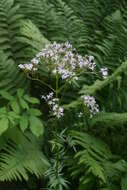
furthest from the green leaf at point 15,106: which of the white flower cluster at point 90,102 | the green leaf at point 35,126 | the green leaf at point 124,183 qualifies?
the green leaf at point 124,183

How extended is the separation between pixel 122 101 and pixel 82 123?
53cm

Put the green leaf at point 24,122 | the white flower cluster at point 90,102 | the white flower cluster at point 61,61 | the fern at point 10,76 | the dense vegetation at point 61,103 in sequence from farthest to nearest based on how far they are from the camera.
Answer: the fern at point 10,76
the white flower cluster at point 90,102
the dense vegetation at point 61,103
the green leaf at point 24,122
the white flower cluster at point 61,61

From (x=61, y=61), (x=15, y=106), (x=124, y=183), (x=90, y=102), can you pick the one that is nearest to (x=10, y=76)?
(x=15, y=106)

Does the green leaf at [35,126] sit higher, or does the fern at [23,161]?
the green leaf at [35,126]

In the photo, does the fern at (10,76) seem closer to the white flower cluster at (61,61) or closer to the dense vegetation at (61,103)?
the dense vegetation at (61,103)

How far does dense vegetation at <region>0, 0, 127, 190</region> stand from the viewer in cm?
260

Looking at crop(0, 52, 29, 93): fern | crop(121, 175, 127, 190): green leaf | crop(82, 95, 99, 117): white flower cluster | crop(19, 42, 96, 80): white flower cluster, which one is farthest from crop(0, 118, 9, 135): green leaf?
crop(121, 175, 127, 190): green leaf

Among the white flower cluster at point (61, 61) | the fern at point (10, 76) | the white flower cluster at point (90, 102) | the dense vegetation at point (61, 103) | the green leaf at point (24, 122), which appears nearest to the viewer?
the white flower cluster at point (61, 61)


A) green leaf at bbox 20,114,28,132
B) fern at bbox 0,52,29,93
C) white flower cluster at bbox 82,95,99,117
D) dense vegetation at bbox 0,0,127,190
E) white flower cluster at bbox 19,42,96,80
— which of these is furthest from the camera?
fern at bbox 0,52,29,93

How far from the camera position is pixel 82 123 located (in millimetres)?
3043

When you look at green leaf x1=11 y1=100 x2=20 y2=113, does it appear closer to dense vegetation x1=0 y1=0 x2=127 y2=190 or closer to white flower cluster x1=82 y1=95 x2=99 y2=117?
dense vegetation x1=0 y1=0 x2=127 y2=190

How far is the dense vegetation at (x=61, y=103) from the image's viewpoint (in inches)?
102

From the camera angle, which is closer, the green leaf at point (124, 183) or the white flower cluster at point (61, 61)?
the white flower cluster at point (61, 61)

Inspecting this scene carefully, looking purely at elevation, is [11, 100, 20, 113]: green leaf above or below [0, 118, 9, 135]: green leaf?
above
